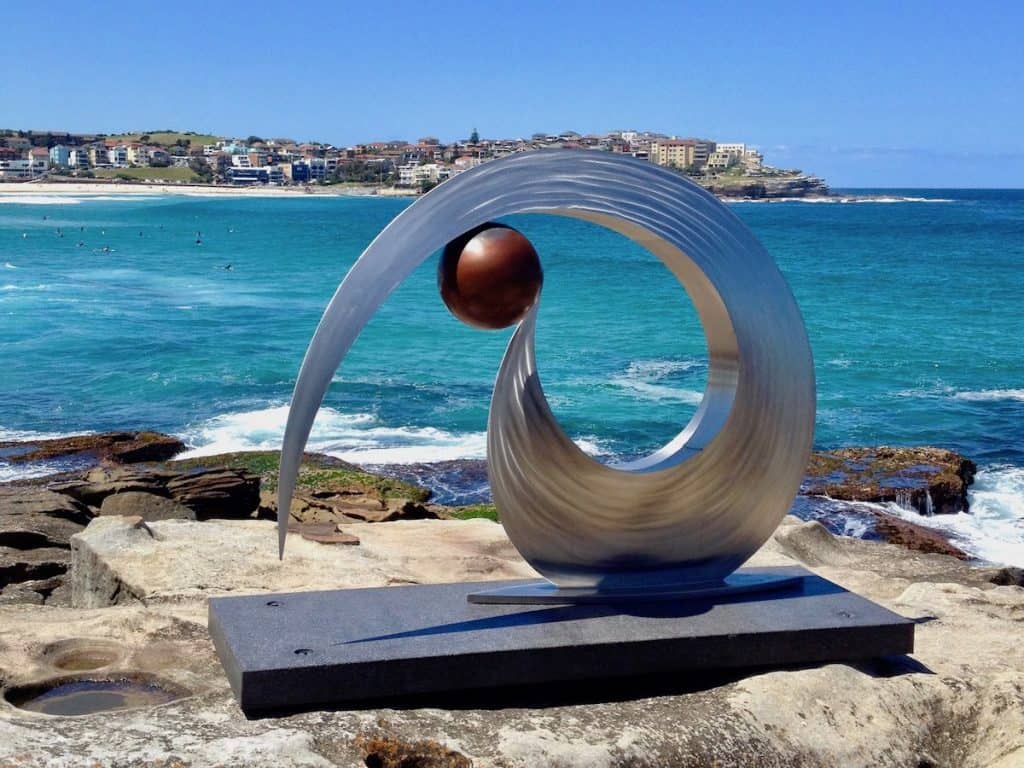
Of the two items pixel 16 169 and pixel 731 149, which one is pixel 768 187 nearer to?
pixel 731 149

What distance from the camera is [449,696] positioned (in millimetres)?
7547

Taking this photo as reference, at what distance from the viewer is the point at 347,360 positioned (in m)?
34.5

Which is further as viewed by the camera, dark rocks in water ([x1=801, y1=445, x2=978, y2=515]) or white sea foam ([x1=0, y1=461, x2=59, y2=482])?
white sea foam ([x1=0, y1=461, x2=59, y2=482])

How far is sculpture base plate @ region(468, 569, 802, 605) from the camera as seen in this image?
27.1ft

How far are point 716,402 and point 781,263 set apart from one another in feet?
194

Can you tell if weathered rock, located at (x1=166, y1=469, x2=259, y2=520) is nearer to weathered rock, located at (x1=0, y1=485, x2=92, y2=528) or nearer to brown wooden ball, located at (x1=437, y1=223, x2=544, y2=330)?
weathered rock, located at (x1=0, y1=485, x2=92, y2=528)

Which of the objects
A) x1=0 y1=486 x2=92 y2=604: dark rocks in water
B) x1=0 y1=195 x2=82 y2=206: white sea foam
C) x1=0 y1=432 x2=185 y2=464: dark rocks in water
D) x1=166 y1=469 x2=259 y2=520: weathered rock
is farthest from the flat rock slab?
x1=0 y1=195 x2=82 y2=206: white sea foam

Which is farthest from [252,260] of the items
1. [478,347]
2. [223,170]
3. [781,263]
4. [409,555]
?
[223,170]

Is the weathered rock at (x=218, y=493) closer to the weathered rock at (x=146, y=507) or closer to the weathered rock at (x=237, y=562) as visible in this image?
the weathered rock at (x=146, y=507)

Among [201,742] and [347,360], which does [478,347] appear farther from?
[201,742]

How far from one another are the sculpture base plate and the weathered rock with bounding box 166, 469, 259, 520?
8483 mm

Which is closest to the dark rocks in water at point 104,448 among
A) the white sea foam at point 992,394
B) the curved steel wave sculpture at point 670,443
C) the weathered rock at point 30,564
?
the weathered rock at point 30,564

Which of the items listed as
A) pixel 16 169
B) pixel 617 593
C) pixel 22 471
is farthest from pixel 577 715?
pixel 16 169

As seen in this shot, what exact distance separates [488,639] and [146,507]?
8.64 meters
